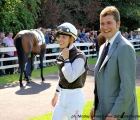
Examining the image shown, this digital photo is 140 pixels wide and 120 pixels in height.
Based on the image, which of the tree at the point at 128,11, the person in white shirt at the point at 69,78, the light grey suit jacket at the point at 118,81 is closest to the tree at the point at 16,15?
the tree at the point at 128,11

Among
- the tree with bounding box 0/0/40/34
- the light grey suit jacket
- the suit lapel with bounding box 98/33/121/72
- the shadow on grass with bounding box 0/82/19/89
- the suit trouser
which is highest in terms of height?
the tree with bounding box 0/0/40/34

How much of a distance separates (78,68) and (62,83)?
30cm

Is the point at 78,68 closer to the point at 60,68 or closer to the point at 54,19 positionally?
the point at 60,68

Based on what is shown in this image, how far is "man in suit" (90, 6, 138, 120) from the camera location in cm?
290

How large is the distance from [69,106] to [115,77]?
103cm

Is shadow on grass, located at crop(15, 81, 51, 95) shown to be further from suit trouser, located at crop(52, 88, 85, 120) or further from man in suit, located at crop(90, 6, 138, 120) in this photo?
man in suit, located at crop(90, 6, 138, 120)

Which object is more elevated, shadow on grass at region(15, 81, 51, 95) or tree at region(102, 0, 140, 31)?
tree at region(102, 0, 140, 31)

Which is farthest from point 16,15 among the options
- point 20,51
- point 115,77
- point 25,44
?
point 115,77

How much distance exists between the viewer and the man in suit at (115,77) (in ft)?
9.52

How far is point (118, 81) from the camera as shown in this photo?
3.00 meters

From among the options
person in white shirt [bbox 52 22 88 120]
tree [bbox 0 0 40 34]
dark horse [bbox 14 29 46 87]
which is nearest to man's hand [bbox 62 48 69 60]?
person in white shirt [bbox 52 22 88 120]

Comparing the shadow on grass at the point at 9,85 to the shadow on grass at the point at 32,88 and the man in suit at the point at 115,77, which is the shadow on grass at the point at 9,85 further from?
the man in suit at the point at 115,77

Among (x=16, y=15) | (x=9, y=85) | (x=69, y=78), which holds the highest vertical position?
(x=16, y=15)

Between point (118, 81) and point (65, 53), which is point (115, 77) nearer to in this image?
point (118, 81)
